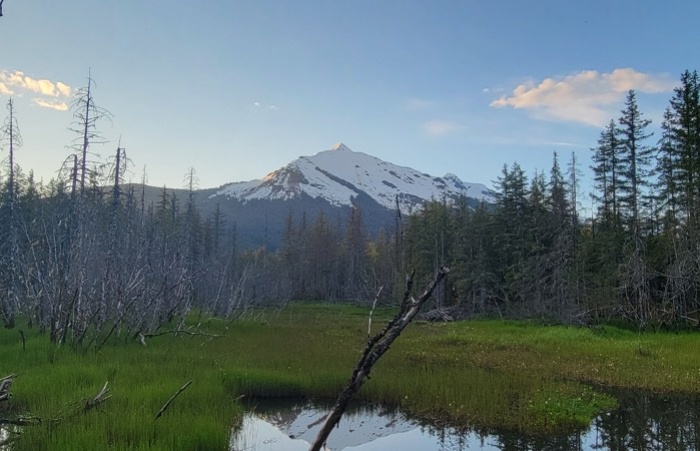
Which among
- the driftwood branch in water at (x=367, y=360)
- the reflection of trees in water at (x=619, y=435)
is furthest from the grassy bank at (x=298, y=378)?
the driftwood branch in water at (x=367, y=360)

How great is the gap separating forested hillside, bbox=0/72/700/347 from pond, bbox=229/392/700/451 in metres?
6.73

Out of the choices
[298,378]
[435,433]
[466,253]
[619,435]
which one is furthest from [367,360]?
[466,253]

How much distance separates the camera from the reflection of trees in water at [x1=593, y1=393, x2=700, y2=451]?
34.2ft

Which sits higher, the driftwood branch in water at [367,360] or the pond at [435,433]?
the driftwood branch in water at [367,360]

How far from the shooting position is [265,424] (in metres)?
11.9

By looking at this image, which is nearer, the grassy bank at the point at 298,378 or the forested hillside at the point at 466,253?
the grassy bank at the point at 298,378

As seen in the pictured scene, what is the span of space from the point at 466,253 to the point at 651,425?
4209 cm

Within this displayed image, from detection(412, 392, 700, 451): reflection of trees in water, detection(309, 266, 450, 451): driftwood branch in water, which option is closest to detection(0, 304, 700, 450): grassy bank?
detection(412, 392, 700, 451): reflection of trees in water

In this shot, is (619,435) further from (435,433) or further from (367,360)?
(367,360)

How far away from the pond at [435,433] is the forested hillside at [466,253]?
6.73m

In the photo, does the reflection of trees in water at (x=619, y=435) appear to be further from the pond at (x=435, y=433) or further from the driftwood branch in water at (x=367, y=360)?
the driftwood branch in water at (x=367, y=360)

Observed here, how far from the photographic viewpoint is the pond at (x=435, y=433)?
10.5 meters

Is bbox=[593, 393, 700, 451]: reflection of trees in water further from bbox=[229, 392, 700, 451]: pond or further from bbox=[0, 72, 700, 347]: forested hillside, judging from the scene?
bbox=[0, 72, 700, 347]: forested hillside

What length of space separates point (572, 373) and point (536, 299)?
2115 cm
